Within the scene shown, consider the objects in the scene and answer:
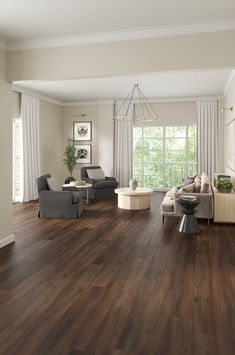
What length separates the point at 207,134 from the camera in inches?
391

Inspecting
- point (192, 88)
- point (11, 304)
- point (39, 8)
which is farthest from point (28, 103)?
point (11, 304)

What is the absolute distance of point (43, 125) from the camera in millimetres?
9734

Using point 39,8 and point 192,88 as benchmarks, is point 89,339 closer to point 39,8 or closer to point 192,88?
point 39,8

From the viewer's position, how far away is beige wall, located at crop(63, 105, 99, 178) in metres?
10.8

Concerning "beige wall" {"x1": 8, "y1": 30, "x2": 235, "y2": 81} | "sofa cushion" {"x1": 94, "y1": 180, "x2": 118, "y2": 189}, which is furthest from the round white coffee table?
"beige wall" {"x1": 8, "y1": 30, "x2": 235, "y2": 81}

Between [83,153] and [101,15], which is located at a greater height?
[101,15]

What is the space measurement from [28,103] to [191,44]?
19.0ft

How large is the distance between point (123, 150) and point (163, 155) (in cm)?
132

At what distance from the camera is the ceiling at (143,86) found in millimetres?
7230

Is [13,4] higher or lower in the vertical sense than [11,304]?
higher

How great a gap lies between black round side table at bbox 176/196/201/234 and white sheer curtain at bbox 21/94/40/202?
4821 mm

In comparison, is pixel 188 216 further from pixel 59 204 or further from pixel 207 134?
pixel 207 134

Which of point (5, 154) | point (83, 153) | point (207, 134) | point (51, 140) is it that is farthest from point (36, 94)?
point (207, 134)

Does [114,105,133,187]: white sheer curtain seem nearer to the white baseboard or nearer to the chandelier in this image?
the chandelier
